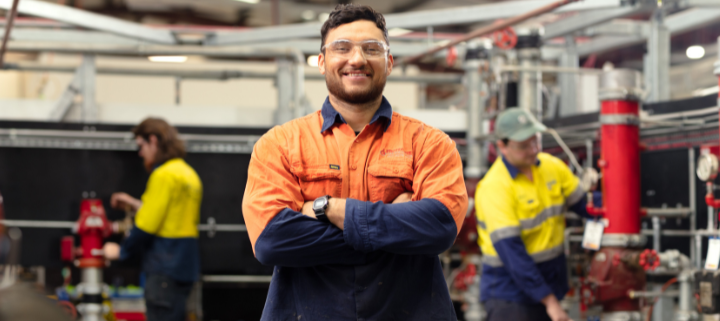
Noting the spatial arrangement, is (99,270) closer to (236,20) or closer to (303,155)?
(303,155)

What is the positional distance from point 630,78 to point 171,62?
21.6ft

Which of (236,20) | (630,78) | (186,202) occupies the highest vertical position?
(236,20)

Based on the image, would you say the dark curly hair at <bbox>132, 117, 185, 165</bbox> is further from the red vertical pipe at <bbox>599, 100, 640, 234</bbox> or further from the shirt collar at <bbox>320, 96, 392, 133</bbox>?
the shirt collar at <bbox>320, 96, 392, 133</bbox>

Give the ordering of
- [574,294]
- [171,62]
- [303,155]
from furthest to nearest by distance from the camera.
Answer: [171,62]
[574,294]
[303,155]

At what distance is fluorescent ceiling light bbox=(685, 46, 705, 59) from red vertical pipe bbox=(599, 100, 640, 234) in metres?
3.48

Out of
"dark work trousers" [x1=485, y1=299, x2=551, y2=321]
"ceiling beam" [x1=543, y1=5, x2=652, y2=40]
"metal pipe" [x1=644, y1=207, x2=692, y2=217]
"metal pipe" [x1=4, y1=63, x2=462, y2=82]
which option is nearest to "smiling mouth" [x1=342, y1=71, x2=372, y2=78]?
"dark work trousers" [x1=485, y1=299, x2=551, y2=321]

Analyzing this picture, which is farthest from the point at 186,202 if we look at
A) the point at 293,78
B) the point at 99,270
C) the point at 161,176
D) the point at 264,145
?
the point at 264,145

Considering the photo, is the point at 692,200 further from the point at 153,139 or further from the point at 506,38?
the point at 153,139

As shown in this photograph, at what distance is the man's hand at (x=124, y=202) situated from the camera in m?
5.00

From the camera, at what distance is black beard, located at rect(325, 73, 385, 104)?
5.84ft

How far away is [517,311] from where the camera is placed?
3207mm

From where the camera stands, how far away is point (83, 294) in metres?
4.91

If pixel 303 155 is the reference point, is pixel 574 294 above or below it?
below

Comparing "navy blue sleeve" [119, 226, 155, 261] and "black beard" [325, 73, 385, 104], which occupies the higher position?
"black beard" [325, 73, 385, 104]
